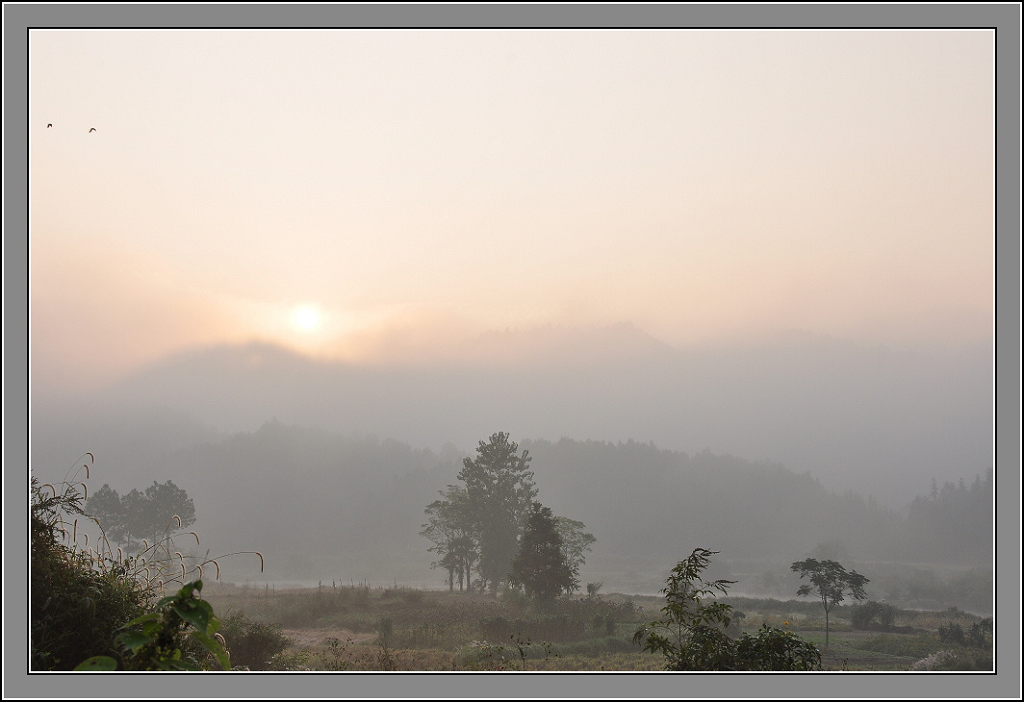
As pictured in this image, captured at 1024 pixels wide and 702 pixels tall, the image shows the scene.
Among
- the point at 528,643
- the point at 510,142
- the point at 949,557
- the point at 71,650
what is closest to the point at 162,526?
the point at 71,650

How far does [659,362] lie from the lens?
6805 millimetres

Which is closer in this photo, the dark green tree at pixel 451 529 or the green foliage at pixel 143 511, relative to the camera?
the green foliage at pixel 143 511

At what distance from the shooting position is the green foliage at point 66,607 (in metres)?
3.52

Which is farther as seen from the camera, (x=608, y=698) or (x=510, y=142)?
(x=510, y=142)

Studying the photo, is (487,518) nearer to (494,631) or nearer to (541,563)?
(541,563)

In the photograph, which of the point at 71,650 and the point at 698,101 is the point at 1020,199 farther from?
the point at 71,650

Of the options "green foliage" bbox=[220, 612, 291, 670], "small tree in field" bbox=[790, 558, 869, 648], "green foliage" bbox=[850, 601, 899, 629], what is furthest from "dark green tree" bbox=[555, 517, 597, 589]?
"green foliage" bbox=[220, 612, 291, 670]

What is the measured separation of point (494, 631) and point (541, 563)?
2.75 feet

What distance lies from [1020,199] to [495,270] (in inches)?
153

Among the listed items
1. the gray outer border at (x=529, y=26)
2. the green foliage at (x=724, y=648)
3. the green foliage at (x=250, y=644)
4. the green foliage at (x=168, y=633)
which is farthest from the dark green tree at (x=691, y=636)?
the green foliage at (x=168, y=633)

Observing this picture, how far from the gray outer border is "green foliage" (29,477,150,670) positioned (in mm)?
105

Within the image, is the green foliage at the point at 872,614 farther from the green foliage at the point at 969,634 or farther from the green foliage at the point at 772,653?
the green foliage at the point at 772,653

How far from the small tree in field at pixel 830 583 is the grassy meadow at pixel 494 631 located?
10 cm

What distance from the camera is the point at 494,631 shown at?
562cm
